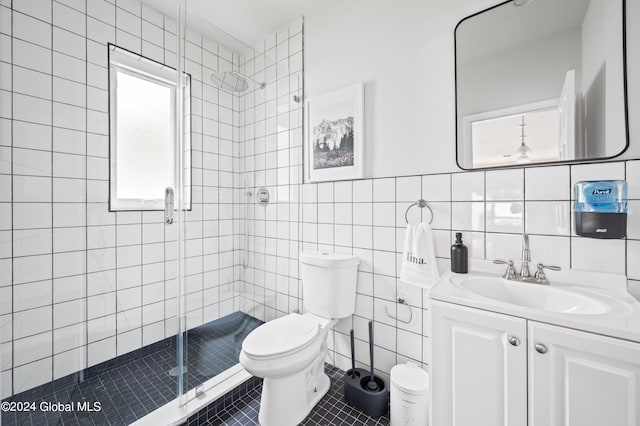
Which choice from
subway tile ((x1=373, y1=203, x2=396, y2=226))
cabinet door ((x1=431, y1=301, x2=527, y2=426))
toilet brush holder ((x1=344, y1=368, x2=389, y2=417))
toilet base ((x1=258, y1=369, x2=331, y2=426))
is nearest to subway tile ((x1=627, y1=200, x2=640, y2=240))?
cabinet door ((x1=431, y1=301, x2=527, y2=426))

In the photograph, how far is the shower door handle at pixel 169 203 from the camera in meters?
1.58

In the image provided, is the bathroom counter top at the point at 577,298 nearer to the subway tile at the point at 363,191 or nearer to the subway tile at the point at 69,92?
the subway tile at the point at 363,191

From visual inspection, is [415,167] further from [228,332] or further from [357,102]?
[228,332]

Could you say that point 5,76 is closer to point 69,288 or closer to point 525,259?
point 69,288

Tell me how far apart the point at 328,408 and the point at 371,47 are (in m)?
2.11

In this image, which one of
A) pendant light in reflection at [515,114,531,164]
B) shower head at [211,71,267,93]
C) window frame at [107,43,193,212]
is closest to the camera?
pendant light in reflection at [515,114,531,164]

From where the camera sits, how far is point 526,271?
1.08 meters

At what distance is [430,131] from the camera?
1.36 metres

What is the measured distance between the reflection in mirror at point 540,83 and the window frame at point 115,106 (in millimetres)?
1552

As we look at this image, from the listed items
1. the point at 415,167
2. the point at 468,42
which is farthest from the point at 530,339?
Answer: the point at 468,42

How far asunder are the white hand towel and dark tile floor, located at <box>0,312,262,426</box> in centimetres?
121

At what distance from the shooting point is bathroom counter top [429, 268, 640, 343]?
0.69 m

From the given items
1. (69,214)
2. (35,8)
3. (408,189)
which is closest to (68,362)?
(69,214)

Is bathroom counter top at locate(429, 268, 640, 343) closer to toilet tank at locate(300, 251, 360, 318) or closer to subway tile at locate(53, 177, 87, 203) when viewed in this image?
toilet tank at locate(300, 251, 360, 318)
